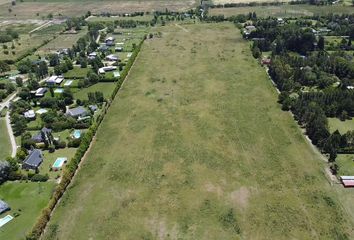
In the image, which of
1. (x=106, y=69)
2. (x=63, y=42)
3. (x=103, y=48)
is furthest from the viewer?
(x=63, y=42)

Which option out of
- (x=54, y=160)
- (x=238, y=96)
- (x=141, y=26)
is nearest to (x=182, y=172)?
(x=54, y=160)

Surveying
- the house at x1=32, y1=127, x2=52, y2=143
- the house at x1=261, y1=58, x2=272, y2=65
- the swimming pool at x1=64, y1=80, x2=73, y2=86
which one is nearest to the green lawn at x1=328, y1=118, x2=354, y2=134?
the house at x1=261, y1=58, x2=272, y2=65

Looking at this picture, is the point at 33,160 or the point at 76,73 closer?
the point at 33,160

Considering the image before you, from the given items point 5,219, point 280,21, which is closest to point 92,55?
point 5,219

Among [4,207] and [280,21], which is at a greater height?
[280,21]

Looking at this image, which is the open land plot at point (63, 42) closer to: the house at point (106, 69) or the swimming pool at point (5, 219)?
the house at point (106, 69)

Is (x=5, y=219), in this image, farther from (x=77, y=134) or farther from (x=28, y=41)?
(x=28, y=41)

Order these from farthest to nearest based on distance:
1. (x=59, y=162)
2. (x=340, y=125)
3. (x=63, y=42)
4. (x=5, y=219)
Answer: (x=63, y=42) → (x=340, y=125) → (x=59, y=162) → (x=5, y=219)

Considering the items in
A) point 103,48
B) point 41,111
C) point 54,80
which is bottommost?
point 41,111
